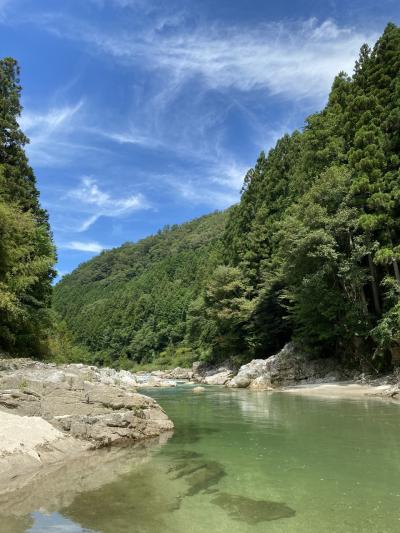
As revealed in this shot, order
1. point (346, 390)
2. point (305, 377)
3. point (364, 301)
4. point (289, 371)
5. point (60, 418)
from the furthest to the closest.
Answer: point (289, 371)
point (305, 377)
point (364, 301)
point (346, 390)
point (60, 418)

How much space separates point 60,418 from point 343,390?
17850mm

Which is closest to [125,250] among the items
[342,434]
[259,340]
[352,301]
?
[259,340]

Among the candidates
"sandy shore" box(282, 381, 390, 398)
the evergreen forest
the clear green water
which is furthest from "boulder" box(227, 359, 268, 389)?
the clear green water

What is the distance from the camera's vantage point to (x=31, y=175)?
33312 mm

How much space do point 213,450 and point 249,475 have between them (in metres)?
2.50

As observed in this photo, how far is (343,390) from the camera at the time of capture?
24688mm

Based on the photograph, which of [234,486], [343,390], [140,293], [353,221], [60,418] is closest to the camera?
[234,486]

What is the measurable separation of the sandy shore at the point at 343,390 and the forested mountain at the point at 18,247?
16.4 meters

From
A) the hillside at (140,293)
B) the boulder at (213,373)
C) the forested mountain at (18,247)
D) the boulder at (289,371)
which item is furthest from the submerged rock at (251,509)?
the hillside at (140,293)

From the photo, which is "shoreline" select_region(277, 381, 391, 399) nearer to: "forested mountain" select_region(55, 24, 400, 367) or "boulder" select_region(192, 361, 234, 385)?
"forested mountain" select_region(55, 24, 400, 367)

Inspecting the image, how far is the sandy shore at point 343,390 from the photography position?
23.0 meters

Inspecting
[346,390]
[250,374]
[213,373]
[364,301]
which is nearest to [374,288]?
[364,301]

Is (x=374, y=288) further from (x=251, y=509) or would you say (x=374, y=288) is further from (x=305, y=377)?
(x=251, y=509)

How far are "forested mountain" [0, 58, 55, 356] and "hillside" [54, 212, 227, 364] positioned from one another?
34.5 metres
